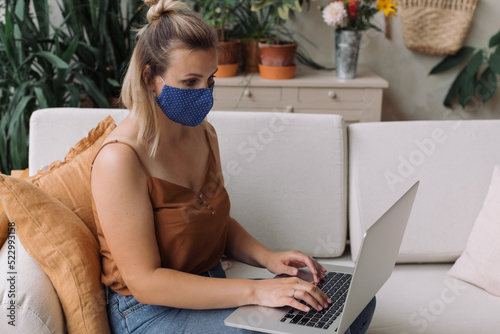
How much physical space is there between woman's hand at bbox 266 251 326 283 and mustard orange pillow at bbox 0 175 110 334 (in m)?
0.44

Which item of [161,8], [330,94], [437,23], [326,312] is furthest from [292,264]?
[437,23]

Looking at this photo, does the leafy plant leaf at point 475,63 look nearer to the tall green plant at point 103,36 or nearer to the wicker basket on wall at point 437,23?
the wicker basket on wall at point 437,23

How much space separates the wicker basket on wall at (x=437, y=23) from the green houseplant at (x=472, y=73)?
0.08m

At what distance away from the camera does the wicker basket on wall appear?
2.96 m

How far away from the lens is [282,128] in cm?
178

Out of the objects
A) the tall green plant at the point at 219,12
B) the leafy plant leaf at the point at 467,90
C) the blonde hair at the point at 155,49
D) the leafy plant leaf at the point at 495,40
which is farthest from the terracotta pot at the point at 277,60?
the blonde hair at the point at 155,49

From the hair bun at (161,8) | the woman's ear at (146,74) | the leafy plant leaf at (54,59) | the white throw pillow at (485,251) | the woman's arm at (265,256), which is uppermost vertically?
the hair bun at (161,8)

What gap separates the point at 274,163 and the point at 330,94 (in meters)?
1.19

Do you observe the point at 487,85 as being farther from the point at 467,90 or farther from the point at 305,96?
the point at 305,96

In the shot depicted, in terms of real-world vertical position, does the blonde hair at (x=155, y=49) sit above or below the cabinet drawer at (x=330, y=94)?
above

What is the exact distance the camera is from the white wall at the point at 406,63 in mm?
3166

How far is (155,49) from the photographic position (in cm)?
128

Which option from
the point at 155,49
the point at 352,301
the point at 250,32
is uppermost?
the point at 155,49

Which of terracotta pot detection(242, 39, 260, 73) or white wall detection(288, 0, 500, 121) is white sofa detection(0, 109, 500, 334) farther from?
white wall detection(288, 0, 500, 121)
